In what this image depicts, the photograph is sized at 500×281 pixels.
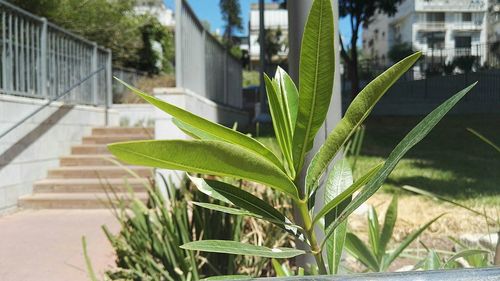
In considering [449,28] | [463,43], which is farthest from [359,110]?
→ [449,28]

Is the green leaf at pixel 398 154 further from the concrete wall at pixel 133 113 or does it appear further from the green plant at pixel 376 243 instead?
the concrete wall at pixel 133 113

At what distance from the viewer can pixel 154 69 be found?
2303cm

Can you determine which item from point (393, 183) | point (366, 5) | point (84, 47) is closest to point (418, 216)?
point (393, 183)

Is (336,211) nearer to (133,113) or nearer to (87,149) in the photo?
(87,149)

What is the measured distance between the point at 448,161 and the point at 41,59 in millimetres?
7102

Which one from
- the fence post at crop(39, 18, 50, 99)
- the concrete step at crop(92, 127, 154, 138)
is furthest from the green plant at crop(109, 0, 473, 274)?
the concrete step at crop(92, 127, 154, 138)

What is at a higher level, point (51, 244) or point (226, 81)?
point (226, 81)

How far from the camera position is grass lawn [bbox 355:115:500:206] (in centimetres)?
595

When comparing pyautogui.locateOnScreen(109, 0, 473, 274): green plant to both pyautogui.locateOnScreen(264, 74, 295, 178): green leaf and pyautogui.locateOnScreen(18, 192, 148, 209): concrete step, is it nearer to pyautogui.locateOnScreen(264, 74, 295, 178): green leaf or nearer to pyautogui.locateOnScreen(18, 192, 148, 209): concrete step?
pyautogui.locateOnScreen(264, 74, 295, 178): green leaf

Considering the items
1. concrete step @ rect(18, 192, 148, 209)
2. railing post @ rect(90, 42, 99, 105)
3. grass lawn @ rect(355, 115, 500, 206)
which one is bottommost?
concrete step @ rect(18, 192, 148, 209)

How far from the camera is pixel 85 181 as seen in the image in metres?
7.63

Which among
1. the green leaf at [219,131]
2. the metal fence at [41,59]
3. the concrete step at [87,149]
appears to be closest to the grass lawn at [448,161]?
the green leaf at [219,131]

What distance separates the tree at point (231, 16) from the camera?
75613 mm

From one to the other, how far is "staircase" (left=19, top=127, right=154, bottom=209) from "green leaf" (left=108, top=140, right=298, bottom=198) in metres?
5.55
